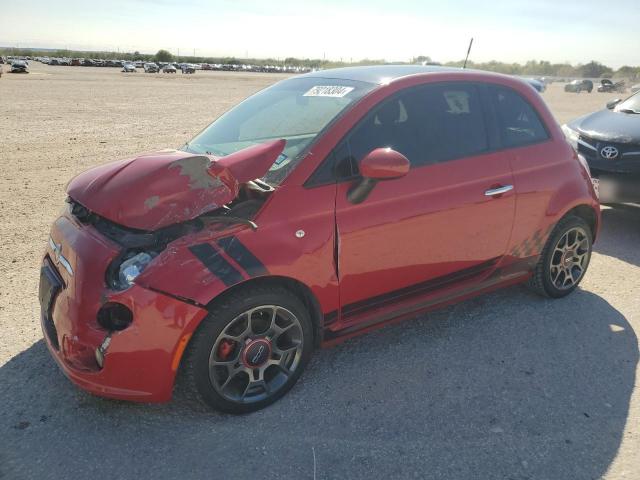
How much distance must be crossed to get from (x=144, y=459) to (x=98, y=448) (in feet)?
0.82

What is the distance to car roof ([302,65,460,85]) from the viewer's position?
3309 millimetres

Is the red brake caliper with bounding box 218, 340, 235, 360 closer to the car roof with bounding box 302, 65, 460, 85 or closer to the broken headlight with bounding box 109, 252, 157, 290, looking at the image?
the broken headlight with bounding box 109, 252, 157, 290

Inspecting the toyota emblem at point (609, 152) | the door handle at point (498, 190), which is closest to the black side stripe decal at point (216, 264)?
the door handle at point (498, 190)

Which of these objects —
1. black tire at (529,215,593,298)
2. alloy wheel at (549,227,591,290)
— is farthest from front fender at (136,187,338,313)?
alloy wheel at (549,227,591,290)

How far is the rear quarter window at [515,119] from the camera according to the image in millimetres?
3641

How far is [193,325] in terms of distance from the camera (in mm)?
2482

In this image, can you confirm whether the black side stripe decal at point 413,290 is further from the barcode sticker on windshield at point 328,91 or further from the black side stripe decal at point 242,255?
the barcode sticker on windshield at point 328,91

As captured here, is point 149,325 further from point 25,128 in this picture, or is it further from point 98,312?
point 25,128

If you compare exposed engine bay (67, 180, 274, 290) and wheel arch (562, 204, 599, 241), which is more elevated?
exposed engine bay (67, 180, 274, 290)

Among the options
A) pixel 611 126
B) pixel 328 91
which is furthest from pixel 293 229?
pixel 611 126

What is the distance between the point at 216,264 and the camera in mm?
2486

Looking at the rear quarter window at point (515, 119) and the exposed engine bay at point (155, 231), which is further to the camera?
the rear quarter window at point (515, 119)

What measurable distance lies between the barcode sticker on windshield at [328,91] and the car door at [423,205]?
30 cm

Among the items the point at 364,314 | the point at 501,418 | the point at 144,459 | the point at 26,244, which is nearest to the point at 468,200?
the point at 364,314
